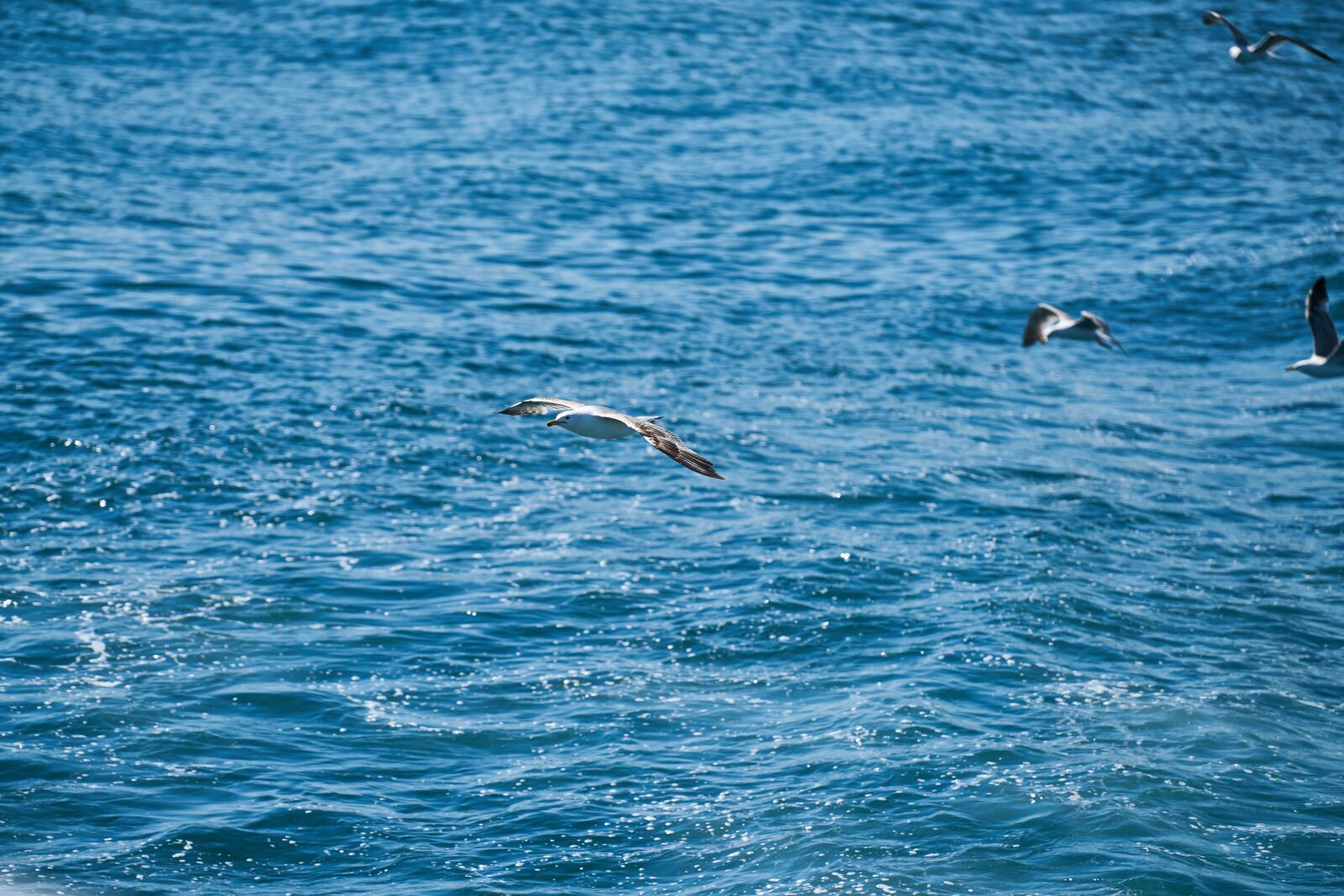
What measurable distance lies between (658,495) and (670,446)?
1008 centimetres

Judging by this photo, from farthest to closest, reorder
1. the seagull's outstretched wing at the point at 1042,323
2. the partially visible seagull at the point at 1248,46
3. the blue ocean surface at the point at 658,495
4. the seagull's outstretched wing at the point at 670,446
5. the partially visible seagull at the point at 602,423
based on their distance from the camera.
→ the partially visible seagull at the point at 1248,46
the seagull's outstretched wing at the point at 1042,323
the blue ocean surface at the point at 658,495
the partially visible seagull at the point at 602,423
the seagull's outstretched wing at the point at 670,446

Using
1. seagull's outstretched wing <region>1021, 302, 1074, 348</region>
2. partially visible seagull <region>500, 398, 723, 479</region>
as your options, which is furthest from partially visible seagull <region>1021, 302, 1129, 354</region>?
partially visible seagull <region>500, 398, 723, 479</region>

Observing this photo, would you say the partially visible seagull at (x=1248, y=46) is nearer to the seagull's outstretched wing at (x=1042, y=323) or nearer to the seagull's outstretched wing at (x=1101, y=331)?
the seagull's outstretched wing at (x=1042, y=323)

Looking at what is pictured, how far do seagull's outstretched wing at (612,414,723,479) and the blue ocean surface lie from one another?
12.4ft

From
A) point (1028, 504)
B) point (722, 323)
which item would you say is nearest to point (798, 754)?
point (1028, 504)

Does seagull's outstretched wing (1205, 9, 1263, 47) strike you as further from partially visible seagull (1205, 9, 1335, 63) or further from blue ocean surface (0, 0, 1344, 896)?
blue ocean surface (0, 0, 1344, 896)

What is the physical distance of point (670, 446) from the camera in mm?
9945

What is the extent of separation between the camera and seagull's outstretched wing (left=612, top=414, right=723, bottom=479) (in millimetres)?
9148

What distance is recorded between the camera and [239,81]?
40.2 m

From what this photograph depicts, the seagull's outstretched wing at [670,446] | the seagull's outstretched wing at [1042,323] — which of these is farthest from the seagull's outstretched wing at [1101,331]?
the seagull's outstretched wing at [670,446]

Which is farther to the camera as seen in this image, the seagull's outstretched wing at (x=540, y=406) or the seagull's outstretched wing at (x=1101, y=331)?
the seagull's outstretched wing at (x=1101, y=331)

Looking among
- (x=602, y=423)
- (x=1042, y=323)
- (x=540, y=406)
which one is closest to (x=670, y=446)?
(x=602, y=423)

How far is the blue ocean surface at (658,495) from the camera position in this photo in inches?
502

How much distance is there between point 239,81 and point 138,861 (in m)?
32.1
